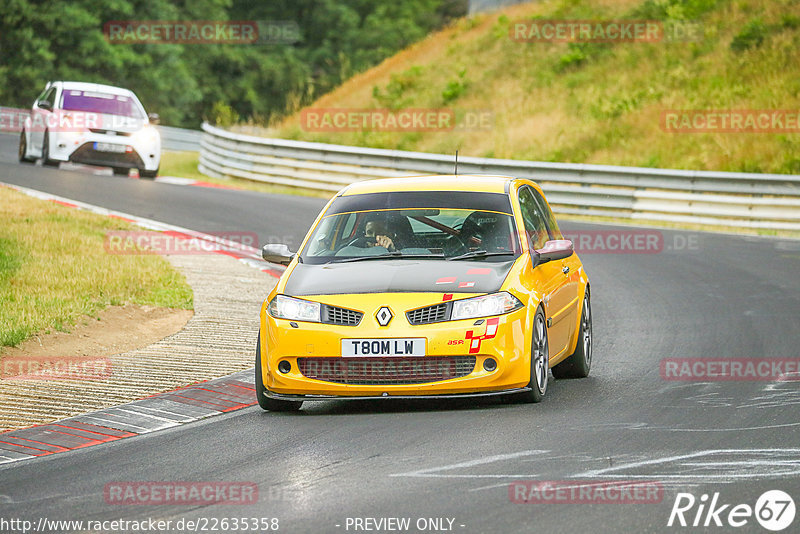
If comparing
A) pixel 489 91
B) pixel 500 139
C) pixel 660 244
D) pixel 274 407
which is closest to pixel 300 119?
pixel 489 91

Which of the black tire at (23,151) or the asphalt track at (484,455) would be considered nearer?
the asphalt track at (484,455)

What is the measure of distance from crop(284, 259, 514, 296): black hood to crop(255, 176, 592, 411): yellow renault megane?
0.4 inches

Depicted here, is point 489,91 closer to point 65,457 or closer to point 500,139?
point 500,139

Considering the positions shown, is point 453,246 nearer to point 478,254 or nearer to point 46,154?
point 478,254

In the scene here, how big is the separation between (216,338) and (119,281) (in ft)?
9.29

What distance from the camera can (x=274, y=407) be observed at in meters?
8.87

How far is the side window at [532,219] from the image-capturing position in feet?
32.2

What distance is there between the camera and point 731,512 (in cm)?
597

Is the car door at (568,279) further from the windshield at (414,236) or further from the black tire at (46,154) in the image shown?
the black tire at (46,154)

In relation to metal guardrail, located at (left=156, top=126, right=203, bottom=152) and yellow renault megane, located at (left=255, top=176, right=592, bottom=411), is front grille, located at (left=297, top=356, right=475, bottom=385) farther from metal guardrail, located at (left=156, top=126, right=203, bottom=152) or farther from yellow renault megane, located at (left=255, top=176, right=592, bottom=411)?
metal guardrail, located at (left=156, top=126, right=203, bottom=152)

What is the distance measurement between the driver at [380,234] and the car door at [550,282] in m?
1.02

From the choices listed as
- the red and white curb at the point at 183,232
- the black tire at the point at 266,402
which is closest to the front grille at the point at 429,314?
the black tire at the point at 266,402

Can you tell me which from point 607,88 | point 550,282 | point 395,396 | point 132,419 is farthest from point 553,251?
point 607,88

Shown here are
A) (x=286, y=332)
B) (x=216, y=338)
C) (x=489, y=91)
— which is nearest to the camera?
(x=286, y=332)
